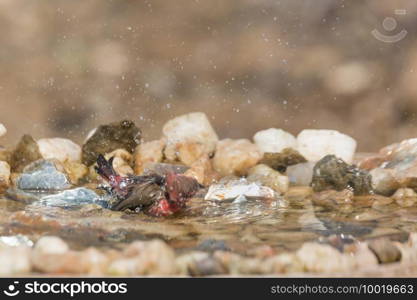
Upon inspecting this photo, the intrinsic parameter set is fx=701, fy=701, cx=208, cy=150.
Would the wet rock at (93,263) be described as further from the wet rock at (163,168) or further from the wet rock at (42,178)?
the wet rock at (163,168)

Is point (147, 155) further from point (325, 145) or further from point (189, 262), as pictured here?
point (189, 262)

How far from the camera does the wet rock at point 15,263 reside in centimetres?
257

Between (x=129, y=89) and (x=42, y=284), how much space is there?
382cm

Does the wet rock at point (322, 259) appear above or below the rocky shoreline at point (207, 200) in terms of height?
below

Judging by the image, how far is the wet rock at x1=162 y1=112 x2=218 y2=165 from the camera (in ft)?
17.1

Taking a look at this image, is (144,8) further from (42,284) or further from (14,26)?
(42,284)

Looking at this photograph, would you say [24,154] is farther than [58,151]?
No

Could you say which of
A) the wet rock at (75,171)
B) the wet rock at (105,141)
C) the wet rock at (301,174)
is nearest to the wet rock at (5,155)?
the wet rock at (75,171)

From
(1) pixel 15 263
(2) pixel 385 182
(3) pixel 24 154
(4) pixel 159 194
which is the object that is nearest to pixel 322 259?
(1) pixel 15 263

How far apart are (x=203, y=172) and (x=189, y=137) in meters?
0.62

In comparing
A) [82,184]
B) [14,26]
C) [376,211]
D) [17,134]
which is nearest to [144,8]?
[14,26]

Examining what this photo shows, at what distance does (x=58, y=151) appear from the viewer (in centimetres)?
532

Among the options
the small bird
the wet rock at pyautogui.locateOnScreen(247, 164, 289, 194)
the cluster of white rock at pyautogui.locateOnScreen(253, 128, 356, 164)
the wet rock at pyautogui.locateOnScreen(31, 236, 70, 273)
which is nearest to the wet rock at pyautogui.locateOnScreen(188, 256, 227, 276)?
the wet rock at pyautogui.locateOnScreen(31, 236, 70, 273)

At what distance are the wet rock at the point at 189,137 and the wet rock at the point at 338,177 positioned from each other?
0.97 m
